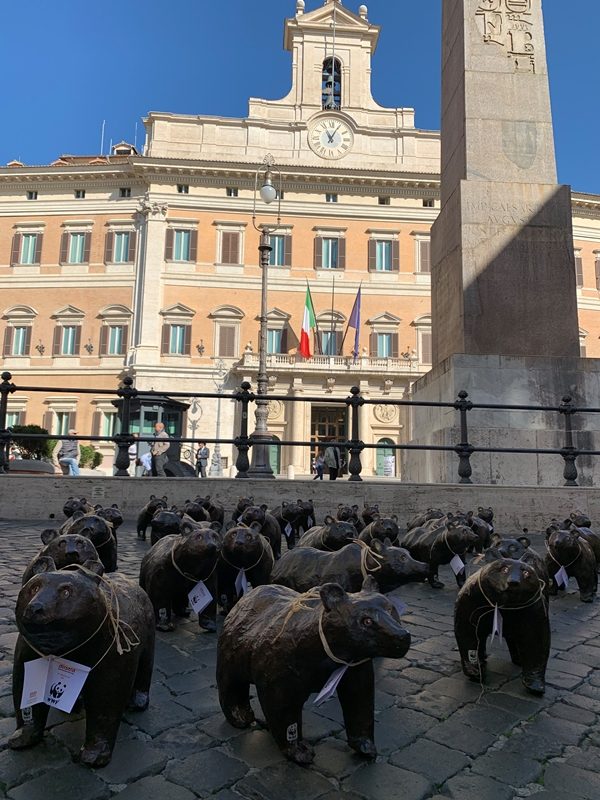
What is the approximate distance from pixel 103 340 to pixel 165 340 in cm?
407

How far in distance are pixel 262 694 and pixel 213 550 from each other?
1.25 meters

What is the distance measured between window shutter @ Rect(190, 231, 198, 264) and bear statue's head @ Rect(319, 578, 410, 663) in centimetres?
3772

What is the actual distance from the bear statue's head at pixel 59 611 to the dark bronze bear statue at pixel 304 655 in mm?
557

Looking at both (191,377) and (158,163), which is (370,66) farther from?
(191,377)

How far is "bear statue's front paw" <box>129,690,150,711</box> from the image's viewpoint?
91.4 inches

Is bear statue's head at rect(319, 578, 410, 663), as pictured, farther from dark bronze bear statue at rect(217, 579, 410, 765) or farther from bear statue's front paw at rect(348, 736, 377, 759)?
bear statue's front paw at rect(348, 736, 377, 759)

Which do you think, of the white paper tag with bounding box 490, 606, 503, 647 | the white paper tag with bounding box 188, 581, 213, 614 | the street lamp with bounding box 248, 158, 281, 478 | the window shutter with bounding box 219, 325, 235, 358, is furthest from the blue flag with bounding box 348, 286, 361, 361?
the white paper tag with bounding box 490, 606, 503, 647

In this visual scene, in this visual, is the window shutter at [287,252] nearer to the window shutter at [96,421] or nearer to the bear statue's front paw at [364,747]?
the window shutter at [96,421]

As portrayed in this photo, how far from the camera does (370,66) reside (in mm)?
42719

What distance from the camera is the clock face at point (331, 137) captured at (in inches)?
1564

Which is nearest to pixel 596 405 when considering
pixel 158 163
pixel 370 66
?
pixel 158 163

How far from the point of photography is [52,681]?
6.27 feet

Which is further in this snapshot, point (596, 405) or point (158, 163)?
point (158, 163)

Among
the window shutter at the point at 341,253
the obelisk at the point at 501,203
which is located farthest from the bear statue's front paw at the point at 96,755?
the window shutter at the point at 341,253
